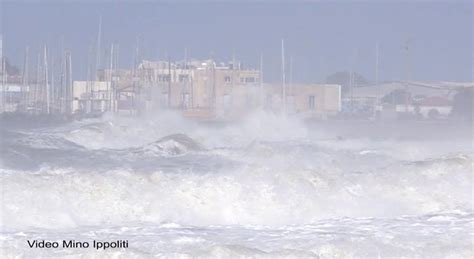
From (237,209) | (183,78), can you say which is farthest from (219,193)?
(183,78)

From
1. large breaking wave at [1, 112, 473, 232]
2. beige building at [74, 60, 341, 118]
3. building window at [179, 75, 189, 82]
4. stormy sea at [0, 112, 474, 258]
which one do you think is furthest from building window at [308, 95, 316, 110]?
large breaking wave at [1, 112, 473, 232]

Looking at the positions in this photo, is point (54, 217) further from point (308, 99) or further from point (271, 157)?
point (308, 99)

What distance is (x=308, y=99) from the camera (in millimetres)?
74188

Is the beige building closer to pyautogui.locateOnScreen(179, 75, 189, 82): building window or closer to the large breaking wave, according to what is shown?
pyautogui.locateOnScreen(179, 75, 189, 82): building window

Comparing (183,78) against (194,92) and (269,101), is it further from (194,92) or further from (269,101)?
(269,101)

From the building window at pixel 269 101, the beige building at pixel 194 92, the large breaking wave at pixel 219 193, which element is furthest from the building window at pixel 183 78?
the large breaking wave at pixel 219 193

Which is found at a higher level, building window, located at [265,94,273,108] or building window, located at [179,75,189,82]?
building window, located at [179,75,189,82]

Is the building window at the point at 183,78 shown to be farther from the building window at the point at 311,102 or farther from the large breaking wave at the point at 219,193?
the large breaking wave at the point at 219,193

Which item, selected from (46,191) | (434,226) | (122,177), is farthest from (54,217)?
(434,226)

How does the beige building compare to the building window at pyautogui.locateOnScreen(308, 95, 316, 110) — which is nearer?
the beige building

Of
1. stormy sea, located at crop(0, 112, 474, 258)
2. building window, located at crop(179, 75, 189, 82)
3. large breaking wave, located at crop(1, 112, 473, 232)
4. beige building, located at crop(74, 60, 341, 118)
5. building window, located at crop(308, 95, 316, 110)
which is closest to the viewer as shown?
stormy sea, located at crop(0, 112, 474, 258)

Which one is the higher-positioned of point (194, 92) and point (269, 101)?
point (194, 92)

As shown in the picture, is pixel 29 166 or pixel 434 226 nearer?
pixel 434 226

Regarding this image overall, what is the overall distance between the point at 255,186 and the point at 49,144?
16733 millimetres
